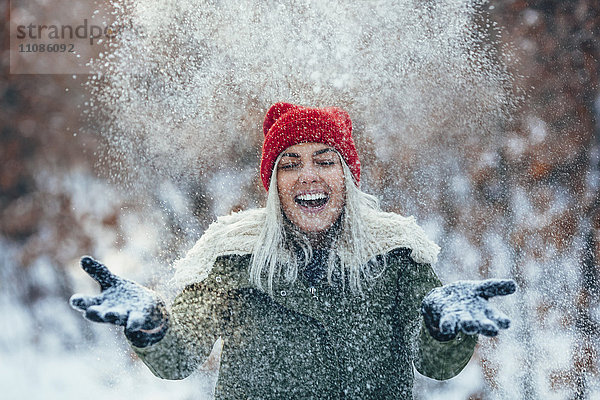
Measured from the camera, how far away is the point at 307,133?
1693mm

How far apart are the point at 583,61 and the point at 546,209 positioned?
123 centimetres

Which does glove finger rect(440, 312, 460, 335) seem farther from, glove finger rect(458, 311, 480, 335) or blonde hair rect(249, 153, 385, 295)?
blonde hair rect(249, 153, 385, 295)

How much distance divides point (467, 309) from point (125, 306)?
81 cm

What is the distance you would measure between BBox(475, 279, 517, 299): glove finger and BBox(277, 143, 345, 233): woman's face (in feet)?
1.82

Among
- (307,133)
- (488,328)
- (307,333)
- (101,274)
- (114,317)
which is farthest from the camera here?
(307,133)

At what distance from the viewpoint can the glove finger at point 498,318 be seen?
1148 mm

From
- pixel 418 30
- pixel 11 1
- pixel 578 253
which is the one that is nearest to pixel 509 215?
pixel 578 253

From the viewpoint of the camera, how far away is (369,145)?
440cm

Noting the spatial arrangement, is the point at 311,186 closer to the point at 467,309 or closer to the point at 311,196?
the point at 311,196

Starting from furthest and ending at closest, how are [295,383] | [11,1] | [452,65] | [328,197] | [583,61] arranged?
[11,1]
[583,61]
[452,65]
[328,197]
[295,383]

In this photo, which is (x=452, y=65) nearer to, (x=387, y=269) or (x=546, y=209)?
(x=546, y=209)

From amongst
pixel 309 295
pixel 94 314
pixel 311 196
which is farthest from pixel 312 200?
pixel 94 314

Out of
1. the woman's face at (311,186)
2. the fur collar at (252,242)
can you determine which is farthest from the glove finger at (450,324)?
the woman's face at (311,186)

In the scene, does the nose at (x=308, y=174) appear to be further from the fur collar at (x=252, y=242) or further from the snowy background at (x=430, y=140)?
the snowy background at (x=430, y=140)
